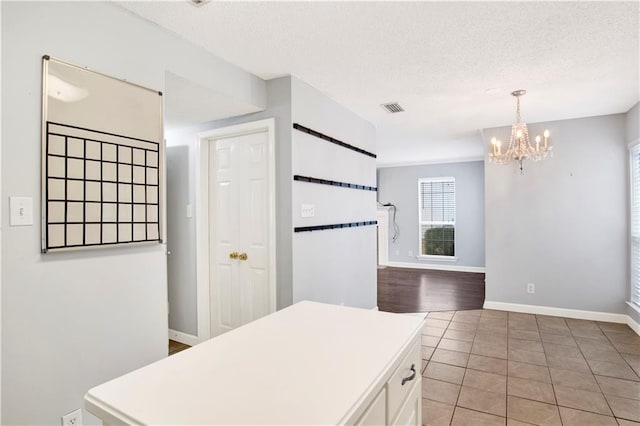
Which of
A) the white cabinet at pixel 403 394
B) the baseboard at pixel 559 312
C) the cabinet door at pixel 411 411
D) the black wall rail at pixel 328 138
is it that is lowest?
the baseboard at pixel 559 312

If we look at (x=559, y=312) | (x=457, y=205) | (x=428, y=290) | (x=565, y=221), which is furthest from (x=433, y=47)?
(x=457, y=205)

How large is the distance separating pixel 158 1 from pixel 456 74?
213 cm

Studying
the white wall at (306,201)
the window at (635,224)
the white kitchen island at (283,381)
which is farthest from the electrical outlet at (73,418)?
the window at (635,224)

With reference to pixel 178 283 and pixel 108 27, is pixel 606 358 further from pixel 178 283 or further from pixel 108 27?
pixel 108 27

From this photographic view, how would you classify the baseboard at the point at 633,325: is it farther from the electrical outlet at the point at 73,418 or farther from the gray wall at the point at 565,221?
the electrical outlet at the point at 73,418

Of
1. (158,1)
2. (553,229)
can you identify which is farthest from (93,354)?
(553,229)

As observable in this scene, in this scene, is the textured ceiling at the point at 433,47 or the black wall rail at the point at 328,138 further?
the black wall rail at the point at 328,138

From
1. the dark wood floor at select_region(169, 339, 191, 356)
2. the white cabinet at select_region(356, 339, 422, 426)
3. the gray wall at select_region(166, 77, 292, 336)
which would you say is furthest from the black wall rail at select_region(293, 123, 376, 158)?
the dark wood floor at select_region(169, 339, 191, 356)

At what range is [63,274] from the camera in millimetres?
1633

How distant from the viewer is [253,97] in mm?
2791

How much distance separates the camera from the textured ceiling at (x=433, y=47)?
75.4 inches

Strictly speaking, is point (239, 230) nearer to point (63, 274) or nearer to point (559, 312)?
point (63, 274)

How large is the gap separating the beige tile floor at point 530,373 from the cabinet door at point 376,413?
151 cm

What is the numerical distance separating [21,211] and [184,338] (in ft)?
7.92
